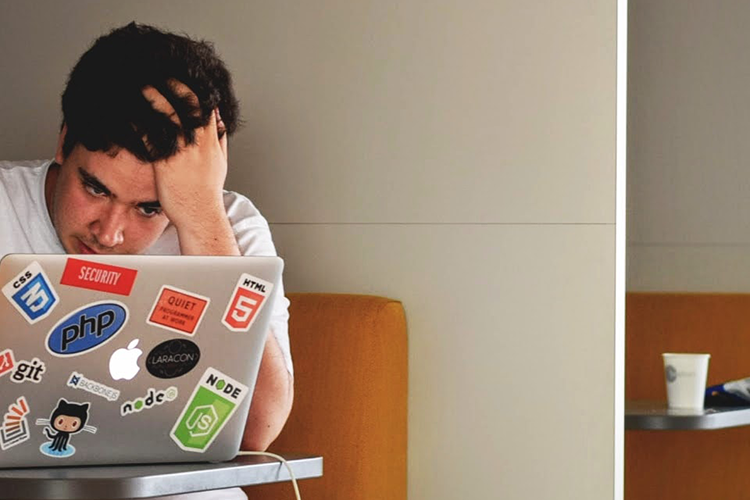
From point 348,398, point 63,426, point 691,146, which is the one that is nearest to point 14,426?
point 63,426

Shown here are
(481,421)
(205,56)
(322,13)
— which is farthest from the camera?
(322,13)

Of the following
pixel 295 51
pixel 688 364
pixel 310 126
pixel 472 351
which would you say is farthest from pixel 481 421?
pixel 295 51

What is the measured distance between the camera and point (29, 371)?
143 cm

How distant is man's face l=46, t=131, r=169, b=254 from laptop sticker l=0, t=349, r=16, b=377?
718 mm

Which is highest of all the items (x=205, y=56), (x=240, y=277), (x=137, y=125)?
(x=205, y=56)

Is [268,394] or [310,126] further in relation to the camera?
[310,126]

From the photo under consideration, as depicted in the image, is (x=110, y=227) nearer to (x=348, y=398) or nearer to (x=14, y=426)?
(x=348, y=398)

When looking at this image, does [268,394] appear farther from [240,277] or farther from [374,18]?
[374,18]

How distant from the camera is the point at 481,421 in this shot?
8.09ft

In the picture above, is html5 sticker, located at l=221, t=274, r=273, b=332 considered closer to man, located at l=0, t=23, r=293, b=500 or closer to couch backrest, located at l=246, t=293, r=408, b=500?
man, located at l=0, t=23, r=293, b=500

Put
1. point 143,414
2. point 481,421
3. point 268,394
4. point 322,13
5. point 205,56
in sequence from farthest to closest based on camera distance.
→ 1. point 322,13
2. point 481,421
3. point 205,56
4. point 268,394
5. point 143,414

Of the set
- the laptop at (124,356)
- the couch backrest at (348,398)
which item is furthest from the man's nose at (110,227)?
the laptop at (124,356)

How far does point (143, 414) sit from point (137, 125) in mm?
Result: 847

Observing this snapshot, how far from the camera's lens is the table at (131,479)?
133 centimetres
